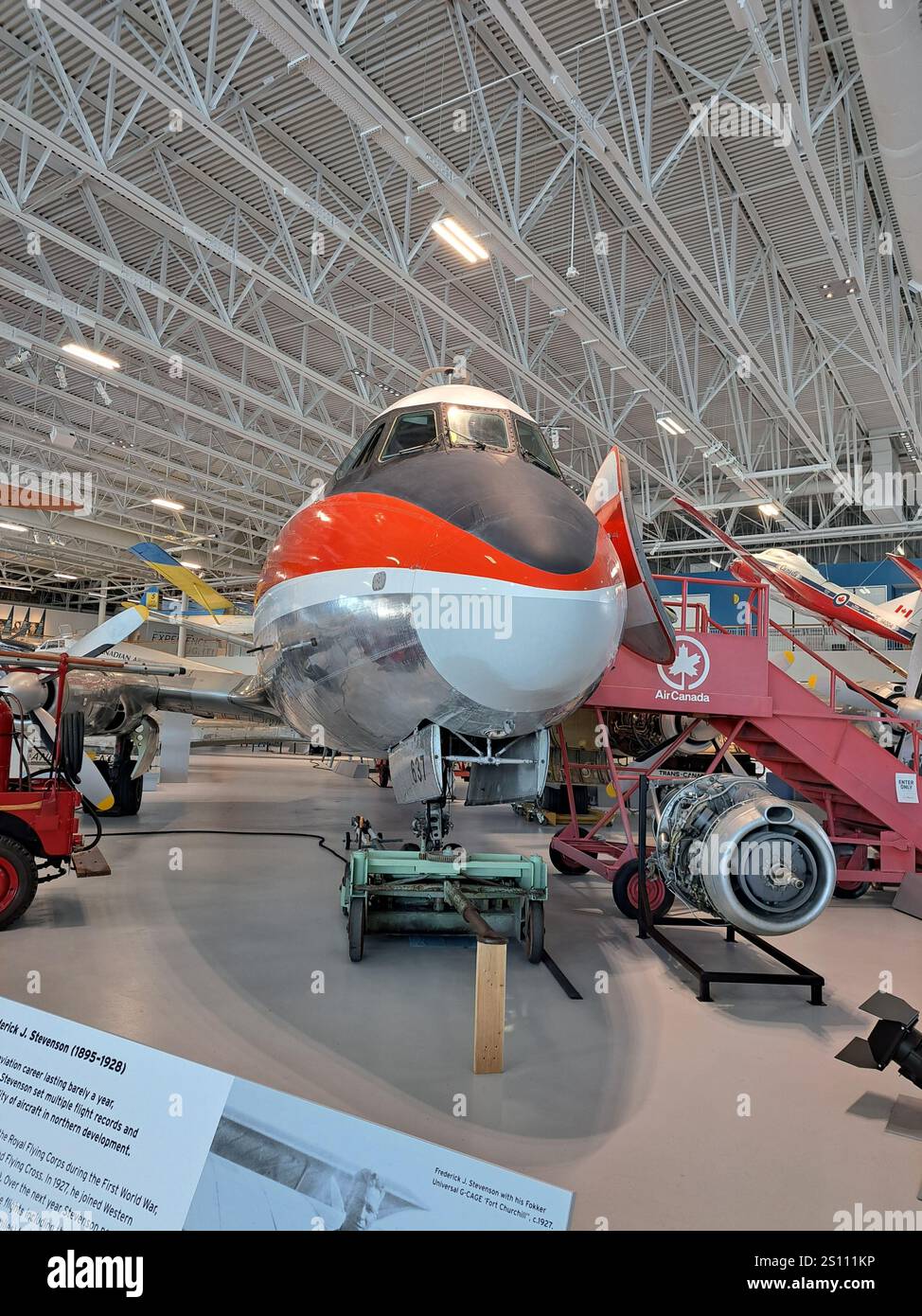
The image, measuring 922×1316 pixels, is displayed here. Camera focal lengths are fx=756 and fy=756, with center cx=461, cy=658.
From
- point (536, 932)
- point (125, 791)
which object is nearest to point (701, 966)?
point (536, 932)

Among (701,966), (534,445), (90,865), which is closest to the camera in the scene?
(534,445)

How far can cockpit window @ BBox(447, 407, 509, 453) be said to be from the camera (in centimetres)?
474

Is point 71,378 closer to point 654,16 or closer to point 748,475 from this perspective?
point 654,16

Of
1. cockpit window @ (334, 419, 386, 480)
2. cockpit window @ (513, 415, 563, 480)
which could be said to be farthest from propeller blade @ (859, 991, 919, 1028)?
cockpit window @ (334, 419, 386, 480)

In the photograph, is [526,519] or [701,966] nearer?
[526,519]

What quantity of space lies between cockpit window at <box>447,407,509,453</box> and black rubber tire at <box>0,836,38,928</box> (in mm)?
4599

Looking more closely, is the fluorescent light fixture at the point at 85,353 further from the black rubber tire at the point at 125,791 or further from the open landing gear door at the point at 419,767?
the open landing gear door at the point at 419,767

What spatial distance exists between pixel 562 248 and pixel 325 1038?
13526 mm

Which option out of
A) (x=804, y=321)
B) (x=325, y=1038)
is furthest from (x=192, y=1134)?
(x=804, y=321)

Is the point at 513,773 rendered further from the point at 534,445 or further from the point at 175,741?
the point at 175,741

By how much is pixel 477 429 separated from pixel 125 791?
9522 millimetres

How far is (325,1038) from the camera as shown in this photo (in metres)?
4.04

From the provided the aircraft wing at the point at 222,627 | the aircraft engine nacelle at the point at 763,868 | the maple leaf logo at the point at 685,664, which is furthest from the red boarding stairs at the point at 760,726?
the aircraft wing at the point at 222,627

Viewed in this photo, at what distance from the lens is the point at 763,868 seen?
477cm
